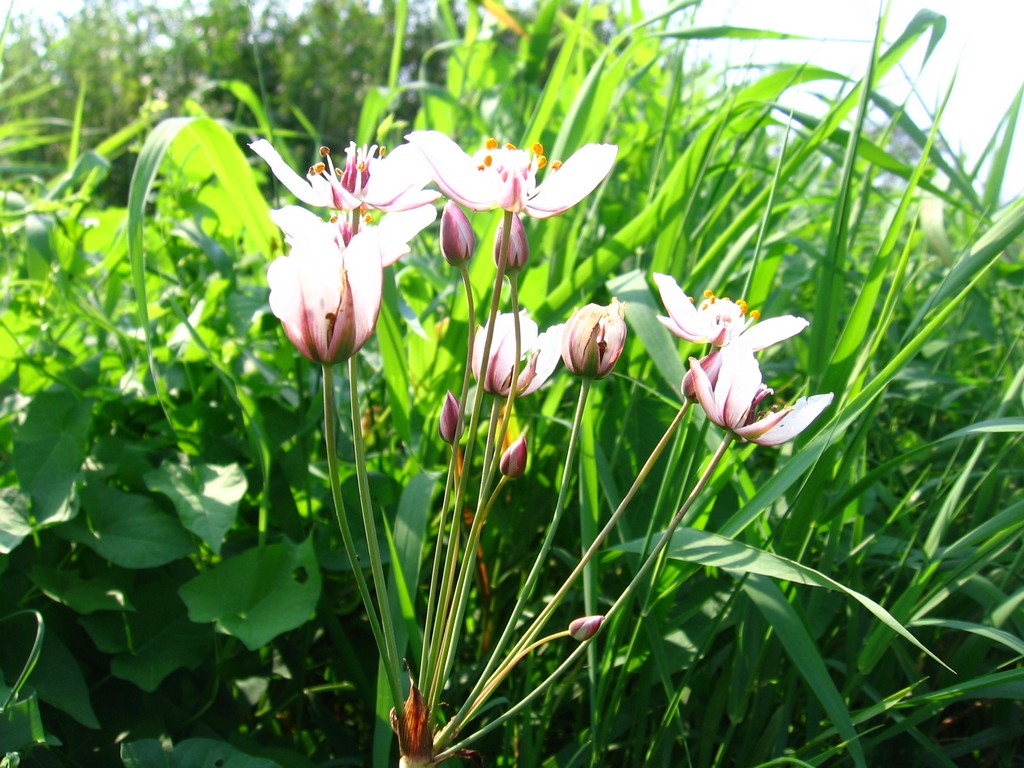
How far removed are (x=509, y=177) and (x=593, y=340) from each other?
14 cm

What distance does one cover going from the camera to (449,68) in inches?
95.8

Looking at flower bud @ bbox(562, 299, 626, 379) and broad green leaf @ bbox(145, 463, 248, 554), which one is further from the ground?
flower bud @ bbox(562, 299, 626, 379)

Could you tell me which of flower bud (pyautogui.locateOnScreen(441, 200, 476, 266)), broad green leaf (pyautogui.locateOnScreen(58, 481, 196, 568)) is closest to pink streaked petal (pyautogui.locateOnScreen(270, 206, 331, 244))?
flower bud (pyautogui.locateOnScreen(441, 200, 476, 266))

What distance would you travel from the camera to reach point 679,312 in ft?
2.36

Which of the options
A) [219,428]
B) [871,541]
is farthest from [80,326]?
[871,541]

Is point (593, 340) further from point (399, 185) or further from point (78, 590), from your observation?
point (78, 590)

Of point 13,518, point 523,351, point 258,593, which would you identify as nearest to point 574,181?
point 523,351

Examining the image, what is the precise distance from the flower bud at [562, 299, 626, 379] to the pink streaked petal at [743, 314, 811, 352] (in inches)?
4.5

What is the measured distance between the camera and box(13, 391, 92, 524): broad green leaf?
950 millimetres

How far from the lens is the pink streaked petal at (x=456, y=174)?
2.02 ft

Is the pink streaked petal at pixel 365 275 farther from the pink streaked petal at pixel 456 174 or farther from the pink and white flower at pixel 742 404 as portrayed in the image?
the pink and white flower at pixel 742 404

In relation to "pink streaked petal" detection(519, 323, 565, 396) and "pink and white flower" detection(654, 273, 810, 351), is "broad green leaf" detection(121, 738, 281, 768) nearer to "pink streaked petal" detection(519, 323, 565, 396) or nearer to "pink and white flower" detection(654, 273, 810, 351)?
"pink streaked petal" detection(519, 323, 565, 396)

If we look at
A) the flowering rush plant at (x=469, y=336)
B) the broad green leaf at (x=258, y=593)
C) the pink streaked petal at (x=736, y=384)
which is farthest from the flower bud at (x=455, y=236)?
the broad green leaf at (x=258, y=593)

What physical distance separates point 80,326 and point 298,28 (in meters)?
13.6
